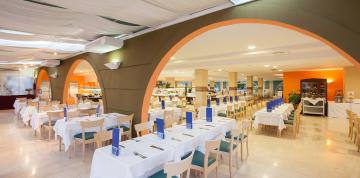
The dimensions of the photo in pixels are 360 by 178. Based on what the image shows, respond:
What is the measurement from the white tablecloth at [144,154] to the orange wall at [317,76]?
465 inches

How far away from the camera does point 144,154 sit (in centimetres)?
252

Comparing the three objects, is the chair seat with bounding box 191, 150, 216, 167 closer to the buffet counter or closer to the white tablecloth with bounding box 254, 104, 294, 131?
the white tablecloth with bounding box 254, 104, 294, 131

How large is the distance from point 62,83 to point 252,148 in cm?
914

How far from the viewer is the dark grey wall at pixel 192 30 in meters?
2.21

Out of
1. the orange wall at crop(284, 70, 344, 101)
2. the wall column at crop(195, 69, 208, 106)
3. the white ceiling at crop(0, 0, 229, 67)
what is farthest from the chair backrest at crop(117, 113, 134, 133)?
the orange wall at crop(284, 70, 344, 101)

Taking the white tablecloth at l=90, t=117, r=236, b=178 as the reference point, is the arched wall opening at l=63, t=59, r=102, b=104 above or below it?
above

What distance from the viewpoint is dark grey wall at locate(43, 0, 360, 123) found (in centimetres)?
221

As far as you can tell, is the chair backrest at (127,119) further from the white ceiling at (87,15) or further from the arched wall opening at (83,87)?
the arched wall opening at (83,87)

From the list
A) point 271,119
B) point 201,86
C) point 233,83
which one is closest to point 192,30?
point 271,119

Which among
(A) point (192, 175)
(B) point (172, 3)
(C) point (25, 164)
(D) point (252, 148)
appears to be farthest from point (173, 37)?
(C) point (25, 164)

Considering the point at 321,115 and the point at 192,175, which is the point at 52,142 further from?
the point at 321,115

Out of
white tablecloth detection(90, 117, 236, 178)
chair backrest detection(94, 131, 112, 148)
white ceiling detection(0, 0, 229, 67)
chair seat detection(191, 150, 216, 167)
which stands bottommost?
chair seat detection(191, 150, 216, 167)

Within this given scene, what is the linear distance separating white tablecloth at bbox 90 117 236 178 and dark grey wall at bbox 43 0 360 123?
76.7 inches

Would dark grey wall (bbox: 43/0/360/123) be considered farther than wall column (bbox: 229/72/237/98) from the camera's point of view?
No
